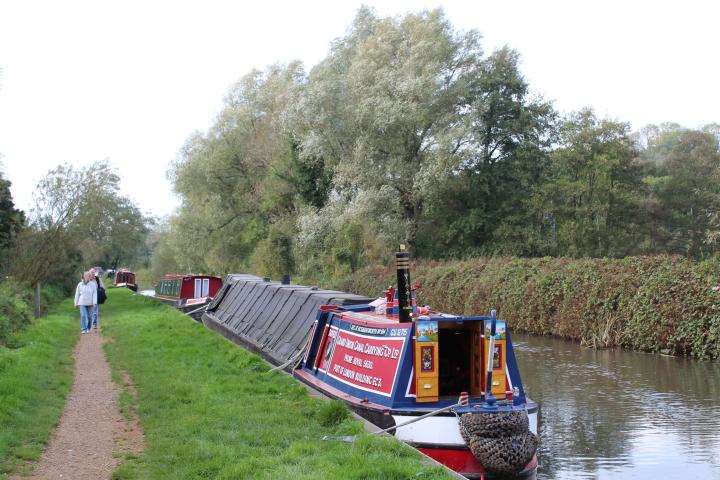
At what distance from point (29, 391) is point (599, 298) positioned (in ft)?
45.0

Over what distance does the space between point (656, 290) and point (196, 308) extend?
14.5 m

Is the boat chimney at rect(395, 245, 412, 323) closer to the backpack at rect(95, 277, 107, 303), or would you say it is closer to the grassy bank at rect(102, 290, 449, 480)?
the grassy bank at rect(102, 290, 449, 480)

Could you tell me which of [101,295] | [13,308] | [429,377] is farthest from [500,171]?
[429,377]

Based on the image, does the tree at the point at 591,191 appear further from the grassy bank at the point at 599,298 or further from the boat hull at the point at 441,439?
the boat hull at the point at 441,439

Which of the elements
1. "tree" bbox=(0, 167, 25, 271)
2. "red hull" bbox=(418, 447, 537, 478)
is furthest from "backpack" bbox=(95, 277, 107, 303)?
"red hull" bbox=(418, 447, 537, 478)

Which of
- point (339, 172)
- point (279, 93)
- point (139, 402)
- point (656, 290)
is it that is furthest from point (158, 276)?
point (139, 402)

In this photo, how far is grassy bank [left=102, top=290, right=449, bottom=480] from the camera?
19.4ft

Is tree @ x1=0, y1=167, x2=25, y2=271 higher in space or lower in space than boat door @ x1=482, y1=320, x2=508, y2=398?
higher

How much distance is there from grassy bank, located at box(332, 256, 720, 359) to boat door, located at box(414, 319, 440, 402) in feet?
29.4

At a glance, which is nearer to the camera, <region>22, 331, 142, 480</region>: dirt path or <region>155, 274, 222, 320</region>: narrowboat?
<region>22, 331, 142, 480</region>: dirt path

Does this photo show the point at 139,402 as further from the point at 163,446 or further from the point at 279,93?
the point at 279,93

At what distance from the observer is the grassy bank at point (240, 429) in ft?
19.4

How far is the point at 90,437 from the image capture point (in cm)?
734

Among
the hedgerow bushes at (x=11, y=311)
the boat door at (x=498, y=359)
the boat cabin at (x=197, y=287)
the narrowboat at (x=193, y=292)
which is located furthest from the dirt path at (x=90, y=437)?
the boat cabin at (x=197, y=287)
